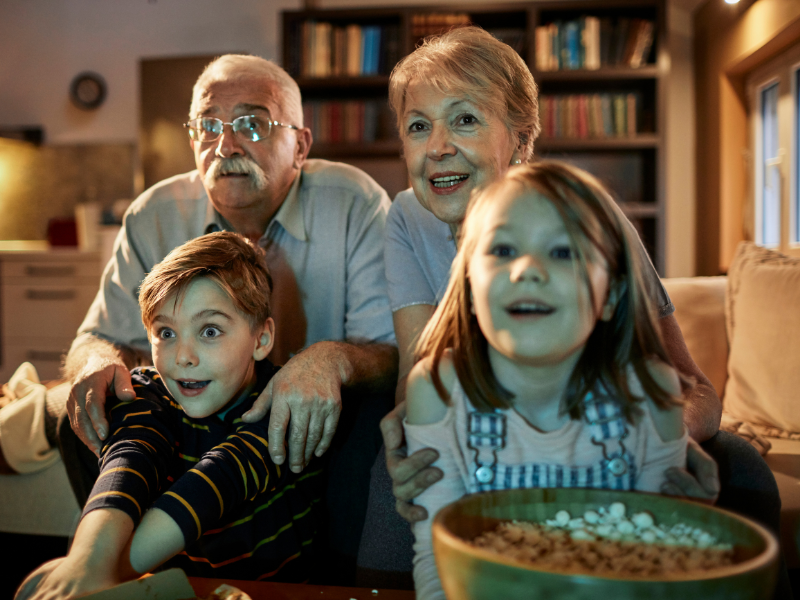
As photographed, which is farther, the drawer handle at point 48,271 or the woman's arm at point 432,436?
the drawer handle at point 48,271

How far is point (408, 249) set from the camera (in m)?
1.42

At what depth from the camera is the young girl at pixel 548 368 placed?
72cm

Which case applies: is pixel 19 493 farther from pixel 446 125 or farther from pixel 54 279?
pixel 54 279

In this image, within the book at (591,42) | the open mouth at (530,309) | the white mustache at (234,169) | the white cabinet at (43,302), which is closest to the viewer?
the open mouth at (530,309)

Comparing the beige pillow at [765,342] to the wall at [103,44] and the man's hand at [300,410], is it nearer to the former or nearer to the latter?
the man's hand at [300,410]

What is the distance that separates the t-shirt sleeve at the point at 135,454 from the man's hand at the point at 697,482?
0.70 meters

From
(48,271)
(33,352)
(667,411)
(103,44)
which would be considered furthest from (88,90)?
(667,411)

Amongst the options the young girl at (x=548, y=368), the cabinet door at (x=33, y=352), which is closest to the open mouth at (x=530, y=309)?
the young girl at (x=548, y=368)

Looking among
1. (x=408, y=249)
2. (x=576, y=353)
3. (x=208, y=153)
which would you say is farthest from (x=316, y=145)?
(x=576, y=353)

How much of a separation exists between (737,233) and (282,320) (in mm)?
3181

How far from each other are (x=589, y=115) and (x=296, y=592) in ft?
12.0

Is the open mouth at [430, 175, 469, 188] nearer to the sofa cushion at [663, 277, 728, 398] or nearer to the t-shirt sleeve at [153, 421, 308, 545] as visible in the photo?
the t-shirt sleeve at [153, 421, 308, 545]

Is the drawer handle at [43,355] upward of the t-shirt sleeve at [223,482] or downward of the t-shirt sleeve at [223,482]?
downward

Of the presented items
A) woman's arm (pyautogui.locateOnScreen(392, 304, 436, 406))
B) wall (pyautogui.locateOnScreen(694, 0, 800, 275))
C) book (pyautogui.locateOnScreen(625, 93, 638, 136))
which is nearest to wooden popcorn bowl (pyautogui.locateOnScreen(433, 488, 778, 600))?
woman's arm (pyautogui.locateOnScreen(392, 304, 436, 406))
